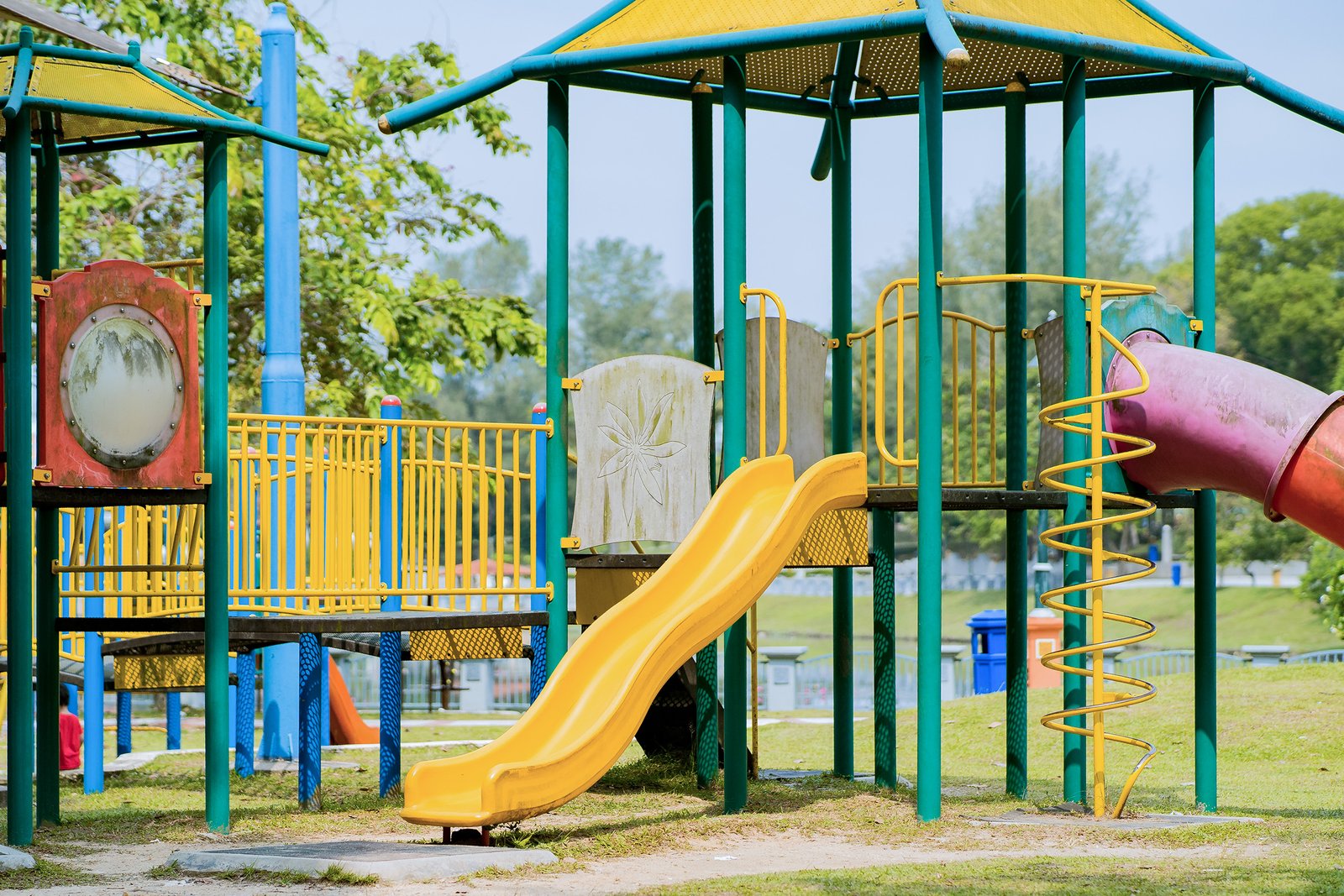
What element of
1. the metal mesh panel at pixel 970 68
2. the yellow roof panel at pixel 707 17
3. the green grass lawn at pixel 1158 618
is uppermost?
the metal mesh panel at pixel 970 68

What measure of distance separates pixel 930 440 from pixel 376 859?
3575mm

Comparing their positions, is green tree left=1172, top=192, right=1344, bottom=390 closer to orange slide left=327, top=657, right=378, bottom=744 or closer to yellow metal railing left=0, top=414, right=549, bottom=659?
orange slide left=327, top=657, right=378, bottom=744

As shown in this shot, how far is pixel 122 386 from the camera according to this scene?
902cm

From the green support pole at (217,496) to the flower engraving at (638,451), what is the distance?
217 centimetres

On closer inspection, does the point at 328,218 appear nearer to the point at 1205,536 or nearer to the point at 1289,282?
the point at 1205,536

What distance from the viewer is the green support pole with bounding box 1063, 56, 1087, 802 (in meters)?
9.63

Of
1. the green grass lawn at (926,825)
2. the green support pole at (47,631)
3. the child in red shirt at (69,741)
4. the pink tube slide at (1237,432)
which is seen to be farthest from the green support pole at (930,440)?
the child in red shirt at (69,741)

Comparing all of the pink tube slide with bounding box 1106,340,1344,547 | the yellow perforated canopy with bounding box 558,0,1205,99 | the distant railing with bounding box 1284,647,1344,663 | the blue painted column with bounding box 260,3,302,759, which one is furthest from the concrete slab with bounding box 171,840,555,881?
the distant railing with bounding box 1284,647,1344,663

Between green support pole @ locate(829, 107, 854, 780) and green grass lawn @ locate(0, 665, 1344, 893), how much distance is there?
0.44 m

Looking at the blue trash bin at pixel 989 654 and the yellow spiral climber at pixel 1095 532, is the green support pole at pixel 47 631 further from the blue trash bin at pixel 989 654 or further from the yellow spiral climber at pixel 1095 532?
the blue trash bin at pixel 989 654

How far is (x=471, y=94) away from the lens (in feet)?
32.7

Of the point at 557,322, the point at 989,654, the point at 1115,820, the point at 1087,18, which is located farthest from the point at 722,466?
the point at 989,654

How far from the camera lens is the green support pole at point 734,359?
9.66 meters

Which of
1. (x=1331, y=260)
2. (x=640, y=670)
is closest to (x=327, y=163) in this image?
(x=640, y=670)
